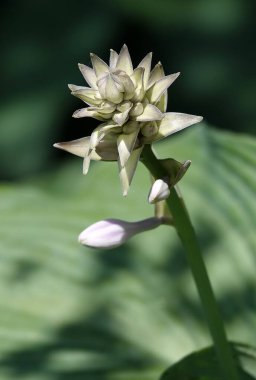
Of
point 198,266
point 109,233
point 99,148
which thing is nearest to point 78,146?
point 99,148

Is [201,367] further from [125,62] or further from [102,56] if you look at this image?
[102,56]

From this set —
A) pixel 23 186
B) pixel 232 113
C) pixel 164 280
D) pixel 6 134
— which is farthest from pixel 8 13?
pixel 164 280

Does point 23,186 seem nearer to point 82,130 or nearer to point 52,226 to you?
point 52,226

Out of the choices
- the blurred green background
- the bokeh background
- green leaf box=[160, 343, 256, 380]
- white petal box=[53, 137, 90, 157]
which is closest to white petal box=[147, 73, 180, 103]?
white petal box=[53, 137, 90, 157]

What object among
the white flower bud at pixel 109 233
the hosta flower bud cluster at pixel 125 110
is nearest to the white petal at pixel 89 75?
the hosta flower bud cluster at pixel 125 110

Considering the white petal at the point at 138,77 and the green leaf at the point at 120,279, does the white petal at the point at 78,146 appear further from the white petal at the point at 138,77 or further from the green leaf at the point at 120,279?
the green leaf at the point at 120,279

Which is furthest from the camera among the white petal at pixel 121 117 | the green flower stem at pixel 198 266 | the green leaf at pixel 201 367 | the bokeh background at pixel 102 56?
the bokeh background at pixel 102 56

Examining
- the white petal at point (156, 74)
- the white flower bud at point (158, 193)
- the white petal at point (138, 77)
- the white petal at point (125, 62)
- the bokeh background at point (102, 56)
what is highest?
the bokeh background at point (102, 56)

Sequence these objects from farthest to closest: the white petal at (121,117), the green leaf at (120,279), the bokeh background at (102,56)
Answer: the bokeh background at (102,56) → the green leaf at (120,279) → the white petal at (121,117)
